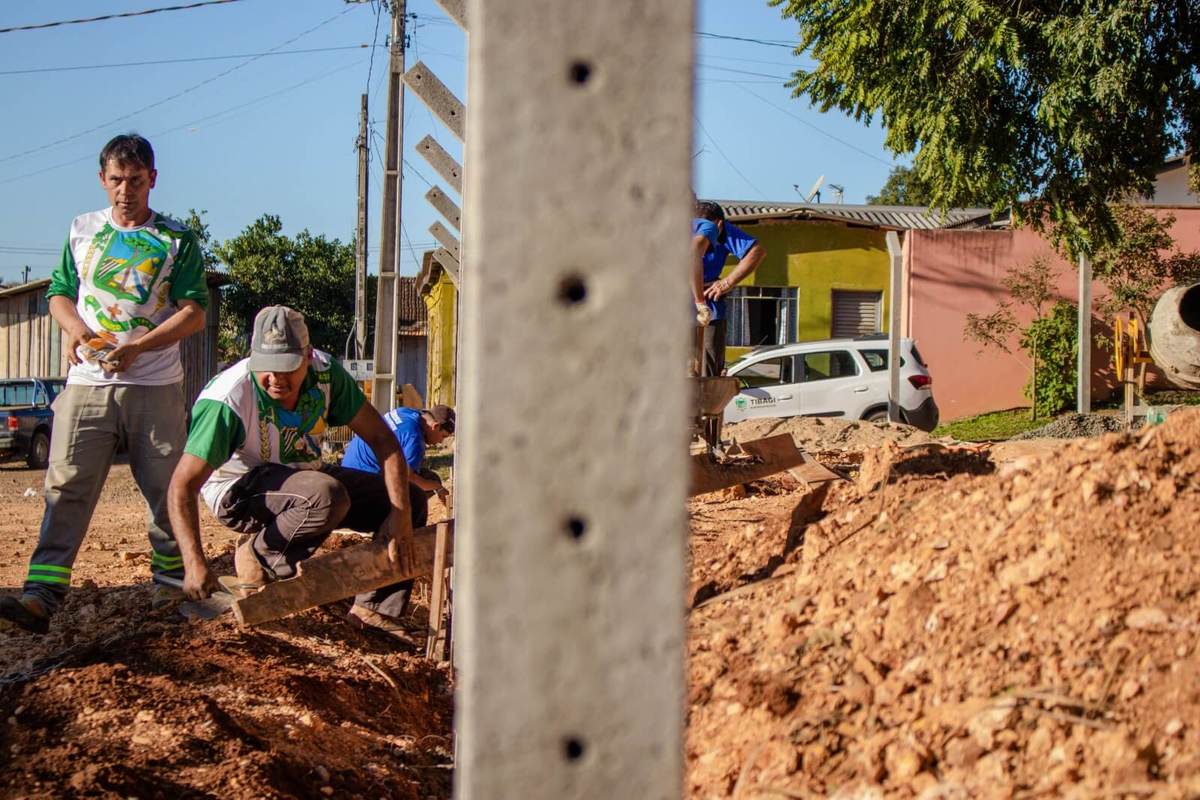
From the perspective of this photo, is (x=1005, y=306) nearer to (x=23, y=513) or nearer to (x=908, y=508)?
(x=23, y=513)

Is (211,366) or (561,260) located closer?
(561,260)

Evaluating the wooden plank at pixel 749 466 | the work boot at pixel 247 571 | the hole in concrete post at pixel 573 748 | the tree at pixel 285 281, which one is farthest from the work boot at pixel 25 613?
the tree at pixel 285 281

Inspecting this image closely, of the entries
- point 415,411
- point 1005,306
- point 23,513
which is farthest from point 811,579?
point 1005,306

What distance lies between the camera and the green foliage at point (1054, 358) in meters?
21.9

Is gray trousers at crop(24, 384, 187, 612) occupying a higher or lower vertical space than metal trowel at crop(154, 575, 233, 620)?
higher

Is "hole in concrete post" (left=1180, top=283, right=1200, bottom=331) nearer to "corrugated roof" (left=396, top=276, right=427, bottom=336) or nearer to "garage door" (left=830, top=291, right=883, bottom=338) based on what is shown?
"garage door" (left=830, top=291, right=883, bottom=338)

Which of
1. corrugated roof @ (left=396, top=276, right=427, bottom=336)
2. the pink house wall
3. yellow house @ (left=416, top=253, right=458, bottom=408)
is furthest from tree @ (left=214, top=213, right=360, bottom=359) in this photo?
the pink house wall

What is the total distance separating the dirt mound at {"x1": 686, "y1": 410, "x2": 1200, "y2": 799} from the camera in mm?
2504

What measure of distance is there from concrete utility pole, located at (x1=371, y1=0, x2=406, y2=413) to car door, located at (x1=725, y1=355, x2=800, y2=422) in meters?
4.95

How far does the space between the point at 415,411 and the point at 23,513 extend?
729 cm

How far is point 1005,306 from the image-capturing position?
23.4 metres

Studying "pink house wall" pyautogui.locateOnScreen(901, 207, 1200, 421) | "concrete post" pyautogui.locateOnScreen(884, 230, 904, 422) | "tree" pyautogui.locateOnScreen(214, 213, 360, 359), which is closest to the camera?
"concrete post" pyautogui.locateOnScreen(884, 230, 904, 422)

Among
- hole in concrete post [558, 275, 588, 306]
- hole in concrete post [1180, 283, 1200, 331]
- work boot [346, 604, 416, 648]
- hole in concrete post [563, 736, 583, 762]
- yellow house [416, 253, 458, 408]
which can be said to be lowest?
work boot [346, 604, 416, 648]

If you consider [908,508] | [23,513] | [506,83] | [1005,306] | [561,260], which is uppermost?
[1005,306]
